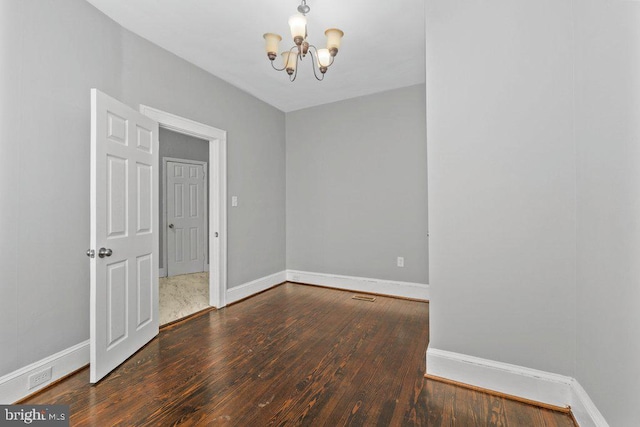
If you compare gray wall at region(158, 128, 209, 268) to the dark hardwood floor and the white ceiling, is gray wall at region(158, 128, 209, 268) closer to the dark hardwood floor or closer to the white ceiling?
the white ceiling

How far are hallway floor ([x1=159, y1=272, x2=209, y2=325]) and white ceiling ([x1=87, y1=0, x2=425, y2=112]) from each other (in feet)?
9.07

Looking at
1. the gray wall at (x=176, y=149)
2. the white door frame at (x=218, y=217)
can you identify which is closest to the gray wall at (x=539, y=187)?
the white door frame at (x=218, y=217)

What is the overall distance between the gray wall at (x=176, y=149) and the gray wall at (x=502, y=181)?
176 inches

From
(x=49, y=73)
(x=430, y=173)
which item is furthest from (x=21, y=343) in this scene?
(x=430, y=173)

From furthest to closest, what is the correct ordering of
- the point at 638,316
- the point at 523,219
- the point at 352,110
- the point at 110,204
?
1. the point at 352,110
2. the point at 110,204
3. the point at 523,219
4. the point at 638,316

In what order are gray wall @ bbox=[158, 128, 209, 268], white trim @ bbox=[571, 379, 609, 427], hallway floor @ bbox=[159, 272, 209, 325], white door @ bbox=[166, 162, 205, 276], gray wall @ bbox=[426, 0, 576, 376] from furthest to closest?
white door @ bbox=[166, 162, 205, 276] → gray wall @ bbox=[158, 128, 209, 268] → hallway floor @ bbox=[159, 272, 209, 325] → gray wall @ bbox=[426, 0, 576, 376] → white trim @ bbox=[571, 379, 609, 427]

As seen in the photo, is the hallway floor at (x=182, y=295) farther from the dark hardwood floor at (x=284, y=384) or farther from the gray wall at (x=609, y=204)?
the gray wall at (x=609, y=204)

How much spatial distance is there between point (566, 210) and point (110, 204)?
2984 mm

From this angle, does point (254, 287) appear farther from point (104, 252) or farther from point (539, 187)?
point (539, 187)

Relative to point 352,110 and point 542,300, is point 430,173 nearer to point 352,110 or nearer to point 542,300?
point 542,300

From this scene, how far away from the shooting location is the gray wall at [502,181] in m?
1.67

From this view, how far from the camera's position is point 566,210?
1.66 meters

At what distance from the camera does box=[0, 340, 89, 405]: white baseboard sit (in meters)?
1.71

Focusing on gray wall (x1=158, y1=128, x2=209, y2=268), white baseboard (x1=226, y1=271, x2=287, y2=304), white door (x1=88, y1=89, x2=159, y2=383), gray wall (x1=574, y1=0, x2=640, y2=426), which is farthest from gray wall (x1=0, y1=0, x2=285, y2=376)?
gray wall (x1=574, y1=0, x2=640, y2=426)
